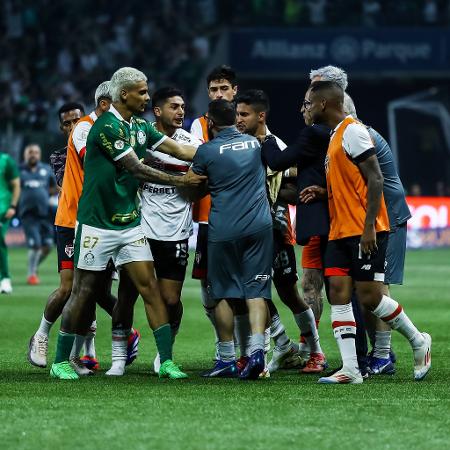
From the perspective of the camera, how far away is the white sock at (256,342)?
27.2 ft

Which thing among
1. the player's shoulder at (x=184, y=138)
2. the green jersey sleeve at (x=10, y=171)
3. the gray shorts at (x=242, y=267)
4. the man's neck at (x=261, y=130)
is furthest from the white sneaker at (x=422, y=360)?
the green jersey sleeve at (x=10, y=171)

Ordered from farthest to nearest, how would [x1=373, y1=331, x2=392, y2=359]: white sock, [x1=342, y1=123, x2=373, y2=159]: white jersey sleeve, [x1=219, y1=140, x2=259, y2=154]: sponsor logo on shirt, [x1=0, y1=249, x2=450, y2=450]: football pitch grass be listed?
[x1=373, y1=331, x2=392, y2=359]: white sock, [x1=219, y1=140, x2=259, y2=154]: sponsor logo on shirt, [x1=342, y1=123, x2=373, y2=159]: white jersey sleeve, [x1=0, y1=249, x2=450, y2=450]: football pitch grass

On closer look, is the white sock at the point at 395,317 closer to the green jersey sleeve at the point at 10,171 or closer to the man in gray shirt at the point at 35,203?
the green jersey sleeve at the point at 10,171

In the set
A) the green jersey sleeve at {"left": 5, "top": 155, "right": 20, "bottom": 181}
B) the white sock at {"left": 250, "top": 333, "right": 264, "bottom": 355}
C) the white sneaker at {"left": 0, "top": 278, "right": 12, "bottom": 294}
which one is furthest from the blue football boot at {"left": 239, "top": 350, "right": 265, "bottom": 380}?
the green jersey sleeve at {"left": 5, "top": 155, "right": 20, "bottom": 181}

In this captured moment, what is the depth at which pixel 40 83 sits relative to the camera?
106 feet

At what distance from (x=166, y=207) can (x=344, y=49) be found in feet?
74.3

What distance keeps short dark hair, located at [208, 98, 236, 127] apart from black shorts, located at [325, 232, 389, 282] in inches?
43.4

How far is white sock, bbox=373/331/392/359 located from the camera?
30.4 ft

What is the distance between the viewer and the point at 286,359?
9.55 meters

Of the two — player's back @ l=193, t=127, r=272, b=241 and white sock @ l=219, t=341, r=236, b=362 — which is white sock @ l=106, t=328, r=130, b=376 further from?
player's back @ l=193, t=127, r=272, b=241

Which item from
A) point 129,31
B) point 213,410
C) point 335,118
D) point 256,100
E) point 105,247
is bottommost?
point 213,410

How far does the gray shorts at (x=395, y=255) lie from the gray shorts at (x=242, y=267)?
1115mm

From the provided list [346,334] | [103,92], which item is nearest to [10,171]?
[103,92]

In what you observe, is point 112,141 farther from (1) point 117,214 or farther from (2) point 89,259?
(2) point 89,259
